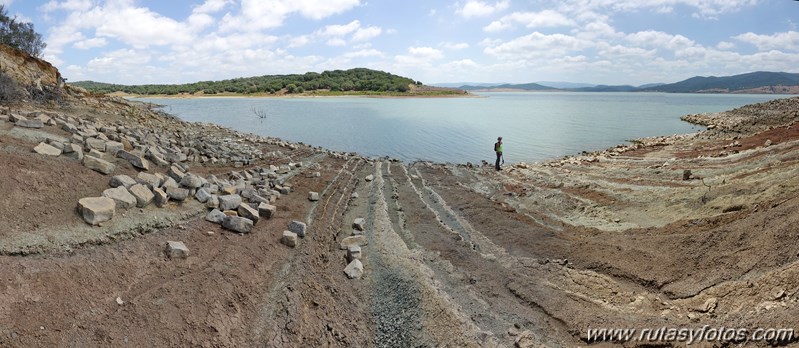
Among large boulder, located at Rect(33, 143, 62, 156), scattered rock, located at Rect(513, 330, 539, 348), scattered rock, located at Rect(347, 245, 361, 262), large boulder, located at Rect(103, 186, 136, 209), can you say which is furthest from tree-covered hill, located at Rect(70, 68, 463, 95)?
scattered rock, located at Rect(513, 330, 539, 348)

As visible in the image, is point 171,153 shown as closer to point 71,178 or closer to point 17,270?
point 71,178

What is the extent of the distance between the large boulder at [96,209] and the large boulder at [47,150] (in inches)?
115

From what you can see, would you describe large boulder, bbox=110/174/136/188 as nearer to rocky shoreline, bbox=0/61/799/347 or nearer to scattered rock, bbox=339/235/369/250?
rocky shoreline, bbox=0/61/799/347

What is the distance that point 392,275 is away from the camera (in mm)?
8664

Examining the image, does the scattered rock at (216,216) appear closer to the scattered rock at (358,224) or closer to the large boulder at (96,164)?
the large boulder at (96,164)

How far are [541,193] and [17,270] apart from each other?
15.0 m

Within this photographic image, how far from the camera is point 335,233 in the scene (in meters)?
11.1

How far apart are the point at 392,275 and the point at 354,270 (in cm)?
86

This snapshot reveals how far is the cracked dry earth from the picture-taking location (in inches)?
219

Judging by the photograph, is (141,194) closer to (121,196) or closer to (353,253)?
(121,196)

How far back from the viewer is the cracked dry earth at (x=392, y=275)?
5.57 metres

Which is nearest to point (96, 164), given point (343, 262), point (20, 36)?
point (343, 262)

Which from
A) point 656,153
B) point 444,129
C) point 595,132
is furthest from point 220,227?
point 595,132

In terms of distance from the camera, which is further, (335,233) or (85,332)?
(335,233)
